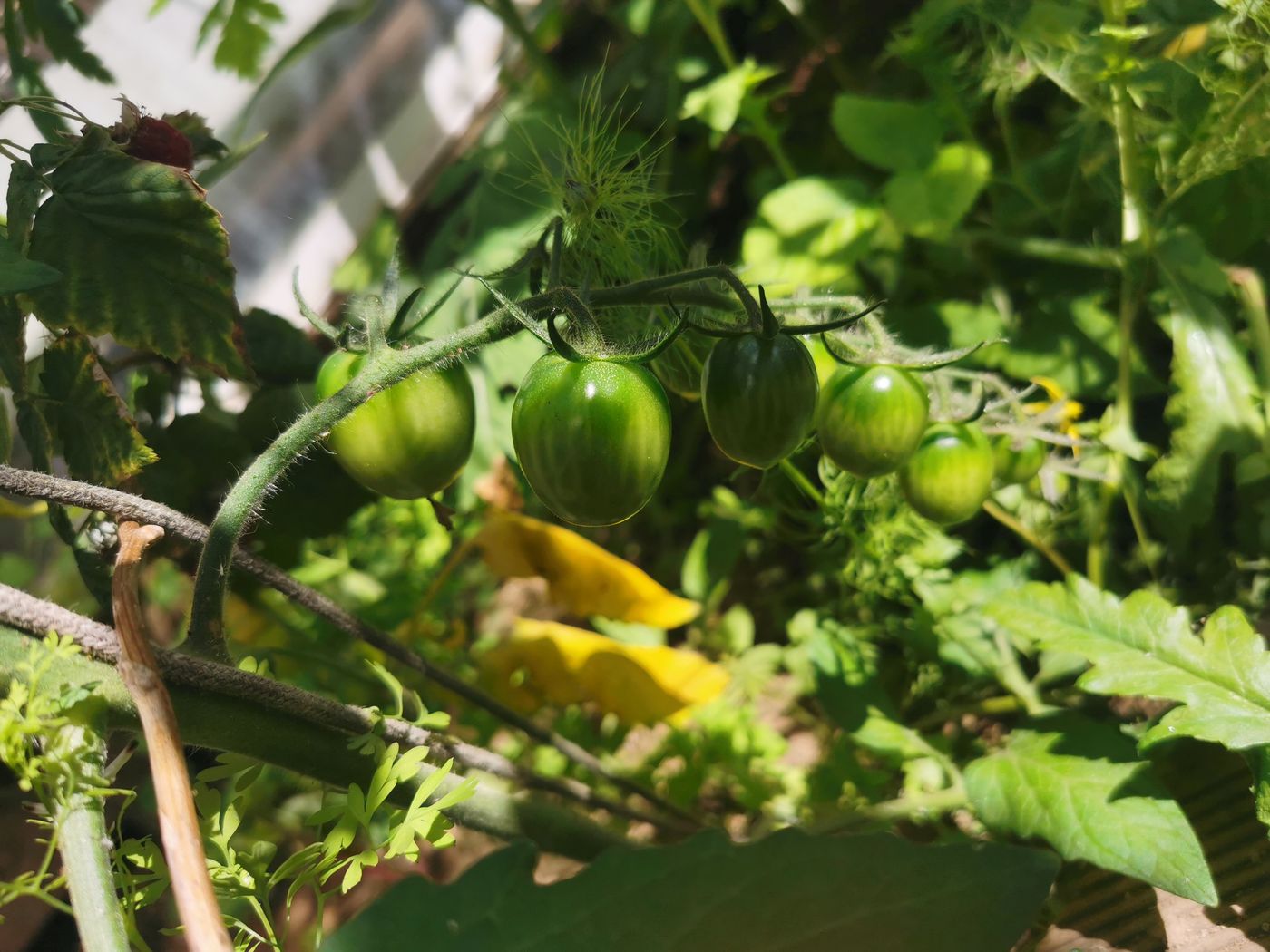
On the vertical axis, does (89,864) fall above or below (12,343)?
below

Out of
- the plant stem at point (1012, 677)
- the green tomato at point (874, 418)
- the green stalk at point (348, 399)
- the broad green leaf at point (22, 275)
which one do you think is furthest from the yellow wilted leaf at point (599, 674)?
the broad green leaf at point (22, 275)

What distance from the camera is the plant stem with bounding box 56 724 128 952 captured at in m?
0.38

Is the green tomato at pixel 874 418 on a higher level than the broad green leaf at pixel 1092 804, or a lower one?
higher

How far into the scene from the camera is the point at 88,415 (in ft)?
1.88

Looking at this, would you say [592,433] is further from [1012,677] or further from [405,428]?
[1012,677]

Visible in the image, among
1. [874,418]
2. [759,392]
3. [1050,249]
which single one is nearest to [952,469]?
[874,418]

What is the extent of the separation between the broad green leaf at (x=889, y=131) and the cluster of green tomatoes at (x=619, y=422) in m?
0.46

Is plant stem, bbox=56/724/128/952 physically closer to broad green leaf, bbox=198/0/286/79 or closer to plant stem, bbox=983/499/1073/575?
plant stem, bbox=983/499/1073/575

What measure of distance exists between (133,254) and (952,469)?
56cm

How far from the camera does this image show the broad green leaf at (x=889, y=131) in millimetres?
987

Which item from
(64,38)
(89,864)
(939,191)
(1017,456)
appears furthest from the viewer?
(939,191)

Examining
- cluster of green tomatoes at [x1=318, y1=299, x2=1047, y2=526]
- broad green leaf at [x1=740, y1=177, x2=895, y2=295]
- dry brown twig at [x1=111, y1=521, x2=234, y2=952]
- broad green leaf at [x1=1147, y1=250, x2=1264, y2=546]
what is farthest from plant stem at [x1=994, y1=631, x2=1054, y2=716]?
dry brown twig at [x1=111, y1=521, x2=234, y2=952]

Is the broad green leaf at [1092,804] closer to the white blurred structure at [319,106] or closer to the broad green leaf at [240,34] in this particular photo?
the broad green leaf at [240,34]

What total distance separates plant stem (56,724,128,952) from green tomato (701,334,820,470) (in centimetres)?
36
